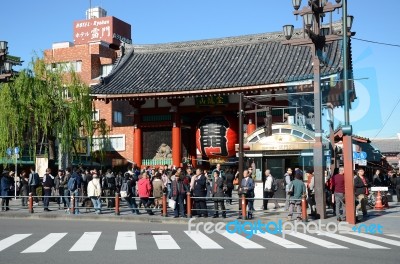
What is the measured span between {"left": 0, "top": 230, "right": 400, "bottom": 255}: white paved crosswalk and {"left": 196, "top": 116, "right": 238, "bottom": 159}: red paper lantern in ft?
43.5

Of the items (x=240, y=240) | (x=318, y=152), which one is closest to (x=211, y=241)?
(x=240, y=240)

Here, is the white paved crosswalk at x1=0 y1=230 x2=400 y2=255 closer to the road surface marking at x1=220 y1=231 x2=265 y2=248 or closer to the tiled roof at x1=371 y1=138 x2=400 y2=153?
the road surface marking at x1=220 y1=231 x2=265 y2=248

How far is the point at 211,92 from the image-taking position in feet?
87.2

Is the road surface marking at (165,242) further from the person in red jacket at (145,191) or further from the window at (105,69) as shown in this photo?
the window at (105,69)

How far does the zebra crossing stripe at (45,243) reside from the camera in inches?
422

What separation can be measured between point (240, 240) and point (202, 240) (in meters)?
0.95

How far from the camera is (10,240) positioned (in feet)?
40.8

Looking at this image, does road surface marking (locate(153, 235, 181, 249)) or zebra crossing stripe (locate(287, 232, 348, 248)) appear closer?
road surface marking (locate(153, 235, 181, 249))

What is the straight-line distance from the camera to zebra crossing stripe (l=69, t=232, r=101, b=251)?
10922 mm

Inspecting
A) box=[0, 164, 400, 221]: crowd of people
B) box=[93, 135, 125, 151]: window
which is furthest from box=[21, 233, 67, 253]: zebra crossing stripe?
box=[93, 135, 125, 151]: window

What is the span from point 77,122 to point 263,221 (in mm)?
15851

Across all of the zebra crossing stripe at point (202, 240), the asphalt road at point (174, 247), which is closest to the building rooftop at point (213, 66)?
the zebra crossing stripe at point (202, 240)

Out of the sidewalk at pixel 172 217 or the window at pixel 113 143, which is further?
the window at pixel 113 143

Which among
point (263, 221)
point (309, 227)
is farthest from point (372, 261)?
point (263, 221)
